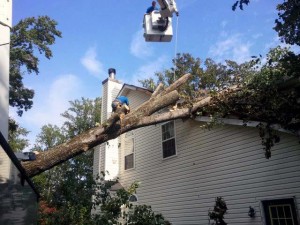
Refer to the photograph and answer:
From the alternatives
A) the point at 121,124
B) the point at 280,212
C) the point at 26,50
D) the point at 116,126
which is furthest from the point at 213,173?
the point at 26,50

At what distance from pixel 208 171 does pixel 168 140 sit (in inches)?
109

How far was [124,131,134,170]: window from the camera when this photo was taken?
48.1 ft

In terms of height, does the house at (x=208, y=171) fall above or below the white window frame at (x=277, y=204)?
above

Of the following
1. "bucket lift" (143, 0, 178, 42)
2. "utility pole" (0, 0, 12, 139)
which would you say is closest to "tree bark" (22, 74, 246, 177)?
"utility pole" (0, 0, 12, 139)

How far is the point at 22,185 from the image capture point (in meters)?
3.35

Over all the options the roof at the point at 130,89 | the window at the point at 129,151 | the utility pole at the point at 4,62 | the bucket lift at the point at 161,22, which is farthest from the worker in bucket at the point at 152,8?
the window at the point at 129,151

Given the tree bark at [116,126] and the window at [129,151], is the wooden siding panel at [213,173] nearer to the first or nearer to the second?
the window at [129,151]

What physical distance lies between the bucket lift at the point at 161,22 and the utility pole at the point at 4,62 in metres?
3.33

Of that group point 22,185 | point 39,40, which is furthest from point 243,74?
point 39,40

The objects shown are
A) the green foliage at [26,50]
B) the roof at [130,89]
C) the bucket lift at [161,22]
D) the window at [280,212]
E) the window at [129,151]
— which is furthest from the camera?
the green foliage at [26,50]

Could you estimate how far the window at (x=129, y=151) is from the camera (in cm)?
1467

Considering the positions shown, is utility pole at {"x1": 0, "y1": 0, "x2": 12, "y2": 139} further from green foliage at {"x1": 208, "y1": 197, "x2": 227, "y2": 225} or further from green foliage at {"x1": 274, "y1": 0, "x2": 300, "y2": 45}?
green foliage at {"x1": 208, "y1": 197, "x2": 227, "y2": 225}

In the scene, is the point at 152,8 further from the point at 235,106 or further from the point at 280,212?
the point at 280,212

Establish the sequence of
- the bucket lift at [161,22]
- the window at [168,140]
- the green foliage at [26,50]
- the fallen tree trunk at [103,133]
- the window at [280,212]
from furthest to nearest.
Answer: the green foliage at [26,50], the window at [168,140], the window at [280,212], the bucket lift at [161,22], the fallen tree trunk at [103,133]
